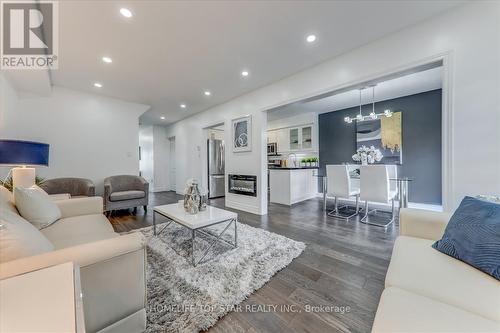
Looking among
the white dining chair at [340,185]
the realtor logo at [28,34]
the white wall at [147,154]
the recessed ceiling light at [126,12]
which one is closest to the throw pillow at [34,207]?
the realtor logo at [28,34]

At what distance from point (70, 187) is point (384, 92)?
255 inches

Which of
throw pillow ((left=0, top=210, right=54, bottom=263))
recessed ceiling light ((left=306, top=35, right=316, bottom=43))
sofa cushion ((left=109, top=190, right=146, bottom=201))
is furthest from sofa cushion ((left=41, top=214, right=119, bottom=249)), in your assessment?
recessed ceiling light ((left=306, top=35, right=316, bottom=43))

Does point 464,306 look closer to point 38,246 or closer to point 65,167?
point 38,246

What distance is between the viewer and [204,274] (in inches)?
68.4

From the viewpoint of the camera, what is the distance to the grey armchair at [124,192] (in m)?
3.58

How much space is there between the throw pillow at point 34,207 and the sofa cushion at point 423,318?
2345 millimetres

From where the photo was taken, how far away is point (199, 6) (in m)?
1.85

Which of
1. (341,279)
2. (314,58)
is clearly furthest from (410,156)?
(341,279)

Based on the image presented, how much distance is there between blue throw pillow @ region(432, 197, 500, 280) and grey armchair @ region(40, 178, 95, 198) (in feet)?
14.9

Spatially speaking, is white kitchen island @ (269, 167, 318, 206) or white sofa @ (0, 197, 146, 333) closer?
white sofa @ (0, 197, 146, 333)

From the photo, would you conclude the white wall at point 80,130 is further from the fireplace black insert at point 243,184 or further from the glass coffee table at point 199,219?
the glass coffee table at point 199,219

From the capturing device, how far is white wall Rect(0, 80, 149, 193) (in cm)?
351

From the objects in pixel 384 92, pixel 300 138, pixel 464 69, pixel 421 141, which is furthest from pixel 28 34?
pixel 421 141

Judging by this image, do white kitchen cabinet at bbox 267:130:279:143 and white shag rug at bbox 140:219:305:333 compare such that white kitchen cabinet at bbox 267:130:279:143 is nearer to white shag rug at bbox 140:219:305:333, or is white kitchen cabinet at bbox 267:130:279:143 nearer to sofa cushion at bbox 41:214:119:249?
white shag rug at bbox 140:219:305:333
